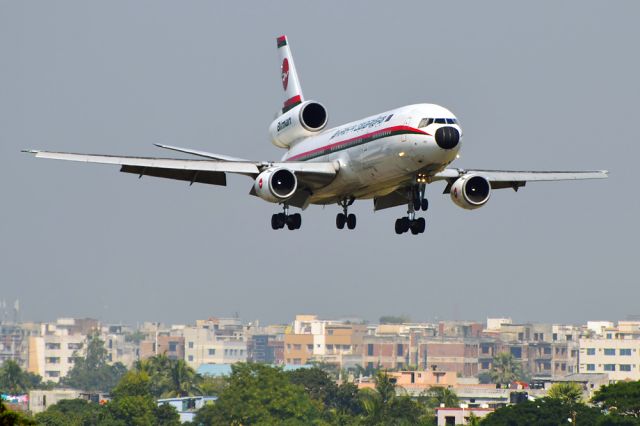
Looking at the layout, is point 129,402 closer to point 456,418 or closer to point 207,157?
point 456,418

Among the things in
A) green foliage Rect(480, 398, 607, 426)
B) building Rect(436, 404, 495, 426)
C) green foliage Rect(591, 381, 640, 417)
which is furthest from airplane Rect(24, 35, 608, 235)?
building Rect(436, 404, 495, 426)

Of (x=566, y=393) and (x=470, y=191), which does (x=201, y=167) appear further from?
(x=566, y=393)

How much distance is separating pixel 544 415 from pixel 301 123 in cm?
8788

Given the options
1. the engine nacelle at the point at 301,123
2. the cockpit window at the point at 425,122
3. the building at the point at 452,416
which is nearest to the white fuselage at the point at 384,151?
the cockpit window at the point at 425,122

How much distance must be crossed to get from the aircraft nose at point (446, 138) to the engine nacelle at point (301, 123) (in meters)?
17.1

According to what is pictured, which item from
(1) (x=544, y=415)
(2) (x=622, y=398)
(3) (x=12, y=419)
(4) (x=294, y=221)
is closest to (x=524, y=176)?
(4) (x=294, y=221)

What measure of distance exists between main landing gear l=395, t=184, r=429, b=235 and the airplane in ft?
0.18

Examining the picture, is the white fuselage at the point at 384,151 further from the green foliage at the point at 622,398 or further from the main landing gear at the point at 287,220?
the green foliage at the point at 622,398

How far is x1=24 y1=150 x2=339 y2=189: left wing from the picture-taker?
8038cm

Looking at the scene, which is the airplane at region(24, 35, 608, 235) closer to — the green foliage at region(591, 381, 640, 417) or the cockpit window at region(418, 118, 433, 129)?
the cockpit window at region(418, 118, 433, 129)

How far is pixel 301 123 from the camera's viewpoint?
300 ft

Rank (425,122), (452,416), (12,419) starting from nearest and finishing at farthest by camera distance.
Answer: (12,419)
(425,122)
(452,416)

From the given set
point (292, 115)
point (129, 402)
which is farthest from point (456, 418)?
point (292, 115)

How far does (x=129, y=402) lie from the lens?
189250 millimetres
